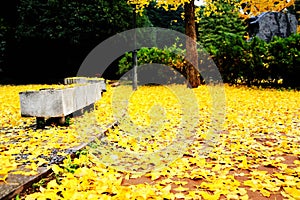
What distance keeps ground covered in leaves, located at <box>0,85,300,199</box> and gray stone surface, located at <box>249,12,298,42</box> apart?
11.7 metres

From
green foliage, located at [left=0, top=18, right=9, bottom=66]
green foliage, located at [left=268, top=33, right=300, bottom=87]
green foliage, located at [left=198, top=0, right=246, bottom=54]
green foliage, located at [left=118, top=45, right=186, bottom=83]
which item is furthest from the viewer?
green foliage, located at [left=198, top=0, right=246, bottom=54]

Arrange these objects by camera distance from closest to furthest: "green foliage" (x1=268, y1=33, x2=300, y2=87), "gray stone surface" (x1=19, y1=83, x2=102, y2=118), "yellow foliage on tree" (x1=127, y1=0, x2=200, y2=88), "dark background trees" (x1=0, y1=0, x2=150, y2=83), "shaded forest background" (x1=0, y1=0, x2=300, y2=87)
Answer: "gray stone surface" (x1=19, y1=83, x2=102, y2=118), "green foliage" (x1=268, y1=33, x2=300, y2=87), "yellow foliage on tree" (x1=127, y1=0, x2=200, y2=88), "shaded forest background" (x1=0, y1=0, x2=300, y2=87), "dark background trees" (x1=0, y1=0, x2=150, y2=83)

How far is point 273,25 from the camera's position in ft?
55.6

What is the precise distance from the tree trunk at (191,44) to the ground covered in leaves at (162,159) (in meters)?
6.11

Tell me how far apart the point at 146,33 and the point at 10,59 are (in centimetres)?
885

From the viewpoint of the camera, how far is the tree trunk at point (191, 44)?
39.2ft

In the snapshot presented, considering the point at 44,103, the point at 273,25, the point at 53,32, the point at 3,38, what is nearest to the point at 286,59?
the point at 273,25

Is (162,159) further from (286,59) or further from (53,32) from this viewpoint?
(53,32)

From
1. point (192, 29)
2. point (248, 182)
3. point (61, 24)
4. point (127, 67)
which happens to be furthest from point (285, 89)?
point (61, 24)

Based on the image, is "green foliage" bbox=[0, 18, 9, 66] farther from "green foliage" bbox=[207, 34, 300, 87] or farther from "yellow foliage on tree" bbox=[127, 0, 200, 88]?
"green foliage" bbox=[207, 34, 300, 87]

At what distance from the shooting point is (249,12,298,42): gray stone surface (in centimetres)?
1681

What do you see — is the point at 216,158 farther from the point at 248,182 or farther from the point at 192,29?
the point at 192,29

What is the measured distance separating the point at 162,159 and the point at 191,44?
908cm

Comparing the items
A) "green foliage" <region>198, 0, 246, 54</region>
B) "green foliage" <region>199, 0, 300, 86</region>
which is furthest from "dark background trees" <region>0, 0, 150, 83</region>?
"green foliage" <region>198, 0, 246, 54</region>
